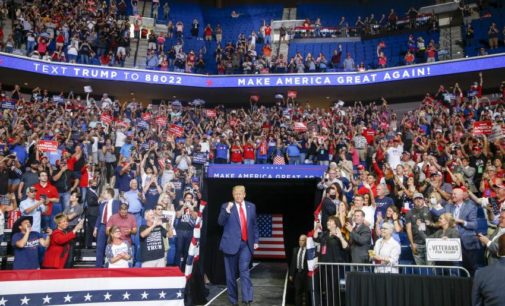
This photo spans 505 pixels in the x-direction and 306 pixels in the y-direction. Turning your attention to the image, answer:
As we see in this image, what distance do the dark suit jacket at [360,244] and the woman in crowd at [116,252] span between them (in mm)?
3478

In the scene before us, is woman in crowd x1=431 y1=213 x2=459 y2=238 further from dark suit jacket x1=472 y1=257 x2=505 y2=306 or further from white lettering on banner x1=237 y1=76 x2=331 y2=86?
white lettering on banner x1=237 y1=76 x2=331 y2=86

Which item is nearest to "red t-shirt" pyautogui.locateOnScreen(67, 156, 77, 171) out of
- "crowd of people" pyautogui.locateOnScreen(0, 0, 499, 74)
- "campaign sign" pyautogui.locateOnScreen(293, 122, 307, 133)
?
"campaign sign" pyautogui.locateOnScreen(293, 122, 307, 133)

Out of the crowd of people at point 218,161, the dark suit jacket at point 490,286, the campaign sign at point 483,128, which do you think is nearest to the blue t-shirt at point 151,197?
the crowd of people at point 218,161

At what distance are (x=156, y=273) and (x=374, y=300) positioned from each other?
298 centimetres

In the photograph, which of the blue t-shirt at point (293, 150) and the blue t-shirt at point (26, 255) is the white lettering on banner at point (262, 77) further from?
the blue t-shirt at point (26, 255)

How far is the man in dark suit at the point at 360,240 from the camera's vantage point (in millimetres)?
7621

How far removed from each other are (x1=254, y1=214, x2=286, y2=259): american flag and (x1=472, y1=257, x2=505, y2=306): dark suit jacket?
1258 cm

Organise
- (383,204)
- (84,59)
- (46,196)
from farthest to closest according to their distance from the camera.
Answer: (84,59)
(46,196)
(383,204)

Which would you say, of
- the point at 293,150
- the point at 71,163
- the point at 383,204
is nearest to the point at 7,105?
the point at 71,163

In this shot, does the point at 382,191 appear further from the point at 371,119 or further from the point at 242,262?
the point at 371,119

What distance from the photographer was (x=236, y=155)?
15570 mm

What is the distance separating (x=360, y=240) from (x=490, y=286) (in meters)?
3.32

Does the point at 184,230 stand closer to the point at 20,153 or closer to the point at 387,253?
the point at 387,253

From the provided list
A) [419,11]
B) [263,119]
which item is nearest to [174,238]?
[263,119]
